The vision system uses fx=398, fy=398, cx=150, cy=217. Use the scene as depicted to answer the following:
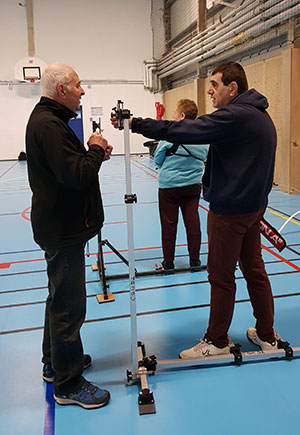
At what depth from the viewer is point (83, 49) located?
17281 mm

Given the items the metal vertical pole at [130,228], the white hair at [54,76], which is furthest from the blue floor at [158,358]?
the white hair at [54,76]

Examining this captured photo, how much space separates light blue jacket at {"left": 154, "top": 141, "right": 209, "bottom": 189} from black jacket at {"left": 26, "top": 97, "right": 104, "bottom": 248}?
5.85 feet

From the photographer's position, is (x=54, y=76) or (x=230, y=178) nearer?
(x=54, y=76)

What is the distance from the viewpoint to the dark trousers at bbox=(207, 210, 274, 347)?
90.9 inches

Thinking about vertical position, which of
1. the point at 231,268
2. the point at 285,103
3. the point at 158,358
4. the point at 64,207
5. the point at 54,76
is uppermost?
the point at 285,103

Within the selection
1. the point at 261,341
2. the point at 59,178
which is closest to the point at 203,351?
the point at 261,341

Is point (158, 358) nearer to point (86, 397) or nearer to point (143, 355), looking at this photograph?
point (143, 355)

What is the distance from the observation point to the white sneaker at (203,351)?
2.50 m

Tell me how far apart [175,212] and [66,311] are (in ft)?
6.89

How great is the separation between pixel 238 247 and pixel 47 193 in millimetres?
1131

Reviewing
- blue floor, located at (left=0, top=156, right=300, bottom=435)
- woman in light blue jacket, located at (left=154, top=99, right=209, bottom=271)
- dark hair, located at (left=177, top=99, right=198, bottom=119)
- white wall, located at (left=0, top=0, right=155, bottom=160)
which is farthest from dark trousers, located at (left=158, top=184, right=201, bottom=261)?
white wall, located at (left=0, top=0, right=155, bottom=160)

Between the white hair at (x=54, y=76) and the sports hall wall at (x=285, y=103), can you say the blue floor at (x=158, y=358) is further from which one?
the sports hall wall at (x=285, y=103)

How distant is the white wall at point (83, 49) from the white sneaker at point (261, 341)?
625 inches

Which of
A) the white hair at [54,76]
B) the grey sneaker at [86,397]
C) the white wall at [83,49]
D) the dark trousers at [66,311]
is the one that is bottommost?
the grey sneaker at [86,397]
